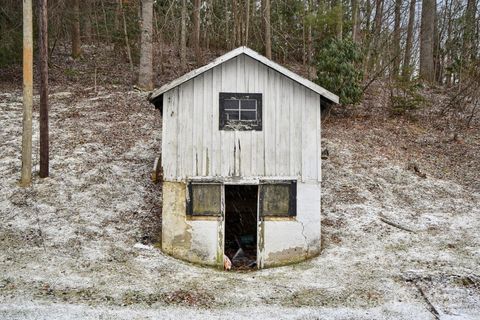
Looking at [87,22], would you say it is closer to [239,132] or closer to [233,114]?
[233,114]

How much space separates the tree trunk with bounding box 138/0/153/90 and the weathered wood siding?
10870 mm

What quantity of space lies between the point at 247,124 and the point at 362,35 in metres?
14.6

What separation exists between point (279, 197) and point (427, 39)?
1809 cm

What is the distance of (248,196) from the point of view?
14320 mm

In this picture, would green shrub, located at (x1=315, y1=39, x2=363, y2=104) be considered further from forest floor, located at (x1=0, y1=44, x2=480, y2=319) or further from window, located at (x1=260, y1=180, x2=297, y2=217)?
window, located at (x1=260, y1=180, x2=297, y2=217)

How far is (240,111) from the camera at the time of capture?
426 inches

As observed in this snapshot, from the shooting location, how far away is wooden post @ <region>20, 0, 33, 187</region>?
1298 cm

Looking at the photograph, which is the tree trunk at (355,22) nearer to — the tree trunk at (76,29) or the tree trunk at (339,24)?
the tree trunk at (339,24)

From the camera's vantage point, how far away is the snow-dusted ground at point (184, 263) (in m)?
8.48

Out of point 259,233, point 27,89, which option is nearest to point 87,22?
point 27,89

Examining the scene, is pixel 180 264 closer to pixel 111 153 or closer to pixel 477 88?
pixel 111 153

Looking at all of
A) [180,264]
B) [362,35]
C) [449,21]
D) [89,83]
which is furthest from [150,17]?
[449,21]

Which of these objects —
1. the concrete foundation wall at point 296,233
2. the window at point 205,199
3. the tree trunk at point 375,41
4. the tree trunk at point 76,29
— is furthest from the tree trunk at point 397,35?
the tree trunk at point 76,29

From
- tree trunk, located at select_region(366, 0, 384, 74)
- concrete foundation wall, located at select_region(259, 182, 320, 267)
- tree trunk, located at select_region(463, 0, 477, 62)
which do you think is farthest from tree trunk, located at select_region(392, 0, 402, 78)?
concrete foundation wall, located at select_region(259, 182, 320, 267)
